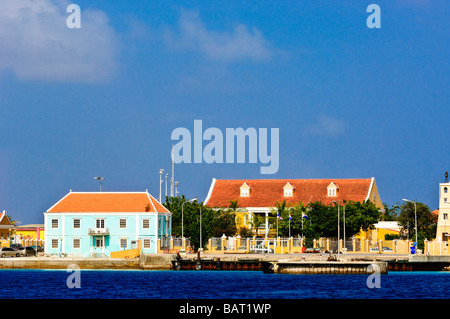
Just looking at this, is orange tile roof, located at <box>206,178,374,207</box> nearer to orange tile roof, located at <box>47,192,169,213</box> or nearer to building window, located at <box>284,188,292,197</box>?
building window, located at <box>284,188,292,197</box>

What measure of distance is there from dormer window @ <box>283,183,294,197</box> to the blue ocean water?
36.7 m

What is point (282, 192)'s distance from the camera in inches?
4855

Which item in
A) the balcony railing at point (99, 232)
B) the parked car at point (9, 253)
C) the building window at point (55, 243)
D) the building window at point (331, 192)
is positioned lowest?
the parked car at point (9, 253)

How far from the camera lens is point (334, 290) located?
199ft

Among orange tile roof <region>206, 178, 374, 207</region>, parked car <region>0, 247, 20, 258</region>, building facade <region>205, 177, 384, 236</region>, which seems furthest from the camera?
orange tile roof <region>206, 178, 374, 207</region>

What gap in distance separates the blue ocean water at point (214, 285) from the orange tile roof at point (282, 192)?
35.5m

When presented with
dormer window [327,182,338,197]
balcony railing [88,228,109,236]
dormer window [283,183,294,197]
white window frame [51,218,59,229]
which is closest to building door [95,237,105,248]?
balcony railing [88,228,109,236]

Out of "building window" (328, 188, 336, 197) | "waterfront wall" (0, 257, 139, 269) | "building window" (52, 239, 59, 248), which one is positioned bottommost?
"waterfront wall" (0, 257, 139, 269)

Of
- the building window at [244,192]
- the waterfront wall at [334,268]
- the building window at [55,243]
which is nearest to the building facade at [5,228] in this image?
the building window at [55,243]

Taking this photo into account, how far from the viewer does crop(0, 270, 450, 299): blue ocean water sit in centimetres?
5609

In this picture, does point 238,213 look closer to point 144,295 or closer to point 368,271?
point 368,271

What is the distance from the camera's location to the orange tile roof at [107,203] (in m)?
101

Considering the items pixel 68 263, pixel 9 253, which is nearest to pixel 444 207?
pixel 68 263

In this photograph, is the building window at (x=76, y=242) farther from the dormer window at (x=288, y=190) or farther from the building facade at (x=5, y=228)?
the dormer window at (x=288, y=190)
